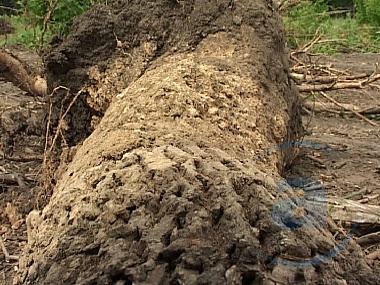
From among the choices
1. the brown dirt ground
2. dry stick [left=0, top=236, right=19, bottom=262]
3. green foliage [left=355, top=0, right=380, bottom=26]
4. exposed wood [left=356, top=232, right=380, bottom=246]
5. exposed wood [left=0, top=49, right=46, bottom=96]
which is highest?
exposed wood [left=0, top=49, right=46, bottom=96]

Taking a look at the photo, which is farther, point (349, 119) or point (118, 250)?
point (349, 119)

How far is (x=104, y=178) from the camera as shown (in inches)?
76.9

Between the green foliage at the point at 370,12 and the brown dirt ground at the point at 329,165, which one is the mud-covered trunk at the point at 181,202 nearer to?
the brown dirt ground at the point at 329,165

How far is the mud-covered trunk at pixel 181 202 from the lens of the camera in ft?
5.18

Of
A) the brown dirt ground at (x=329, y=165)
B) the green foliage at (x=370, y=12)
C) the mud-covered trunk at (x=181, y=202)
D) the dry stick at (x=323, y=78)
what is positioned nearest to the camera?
the mud-covered trunk at (x=181, y=202)

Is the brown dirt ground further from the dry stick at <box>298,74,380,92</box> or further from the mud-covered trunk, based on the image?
the mud-covered trunk

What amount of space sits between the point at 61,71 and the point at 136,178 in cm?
164

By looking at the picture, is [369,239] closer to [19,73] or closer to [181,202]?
[181,202]

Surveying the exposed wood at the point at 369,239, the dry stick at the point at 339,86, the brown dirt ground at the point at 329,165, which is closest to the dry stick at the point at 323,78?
the dry stick at the point at 339,86

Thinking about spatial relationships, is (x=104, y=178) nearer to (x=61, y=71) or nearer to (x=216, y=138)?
(x=216, y=138)

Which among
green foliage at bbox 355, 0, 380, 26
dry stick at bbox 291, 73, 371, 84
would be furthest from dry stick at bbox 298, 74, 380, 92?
green foliage at bbox 355, 0, 380, 26

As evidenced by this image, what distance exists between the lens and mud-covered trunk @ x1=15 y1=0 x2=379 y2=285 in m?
1.58

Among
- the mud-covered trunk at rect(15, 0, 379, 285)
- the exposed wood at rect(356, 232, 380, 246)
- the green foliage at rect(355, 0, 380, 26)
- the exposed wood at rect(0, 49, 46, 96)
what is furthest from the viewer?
the green foliage at rect(355, 0, 380, 26)

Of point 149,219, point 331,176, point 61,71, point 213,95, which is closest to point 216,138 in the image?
point 213,95
